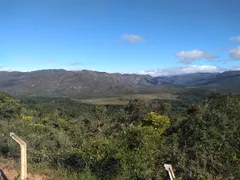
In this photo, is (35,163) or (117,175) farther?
(35,163)

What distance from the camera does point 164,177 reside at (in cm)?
602

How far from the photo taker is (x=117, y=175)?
6125mm

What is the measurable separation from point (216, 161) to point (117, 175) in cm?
248

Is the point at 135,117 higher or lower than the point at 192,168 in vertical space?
lower

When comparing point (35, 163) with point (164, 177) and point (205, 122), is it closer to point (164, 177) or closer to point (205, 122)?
point (164, 177)

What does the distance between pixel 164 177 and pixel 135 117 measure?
29678 mm

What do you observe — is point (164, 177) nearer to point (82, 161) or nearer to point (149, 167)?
point (149, 167)

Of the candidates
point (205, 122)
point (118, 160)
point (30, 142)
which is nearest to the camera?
point (118, 160)

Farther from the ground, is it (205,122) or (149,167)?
(205,122)

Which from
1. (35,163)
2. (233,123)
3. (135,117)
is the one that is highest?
(233,123)

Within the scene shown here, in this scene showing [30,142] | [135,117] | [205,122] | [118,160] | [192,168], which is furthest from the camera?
[135,117]

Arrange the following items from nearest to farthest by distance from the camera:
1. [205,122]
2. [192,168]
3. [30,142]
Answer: [192,168]
[205,122]
[30,142]

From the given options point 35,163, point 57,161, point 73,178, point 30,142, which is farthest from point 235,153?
point 30,142

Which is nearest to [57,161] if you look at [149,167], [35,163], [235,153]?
[35,163]
